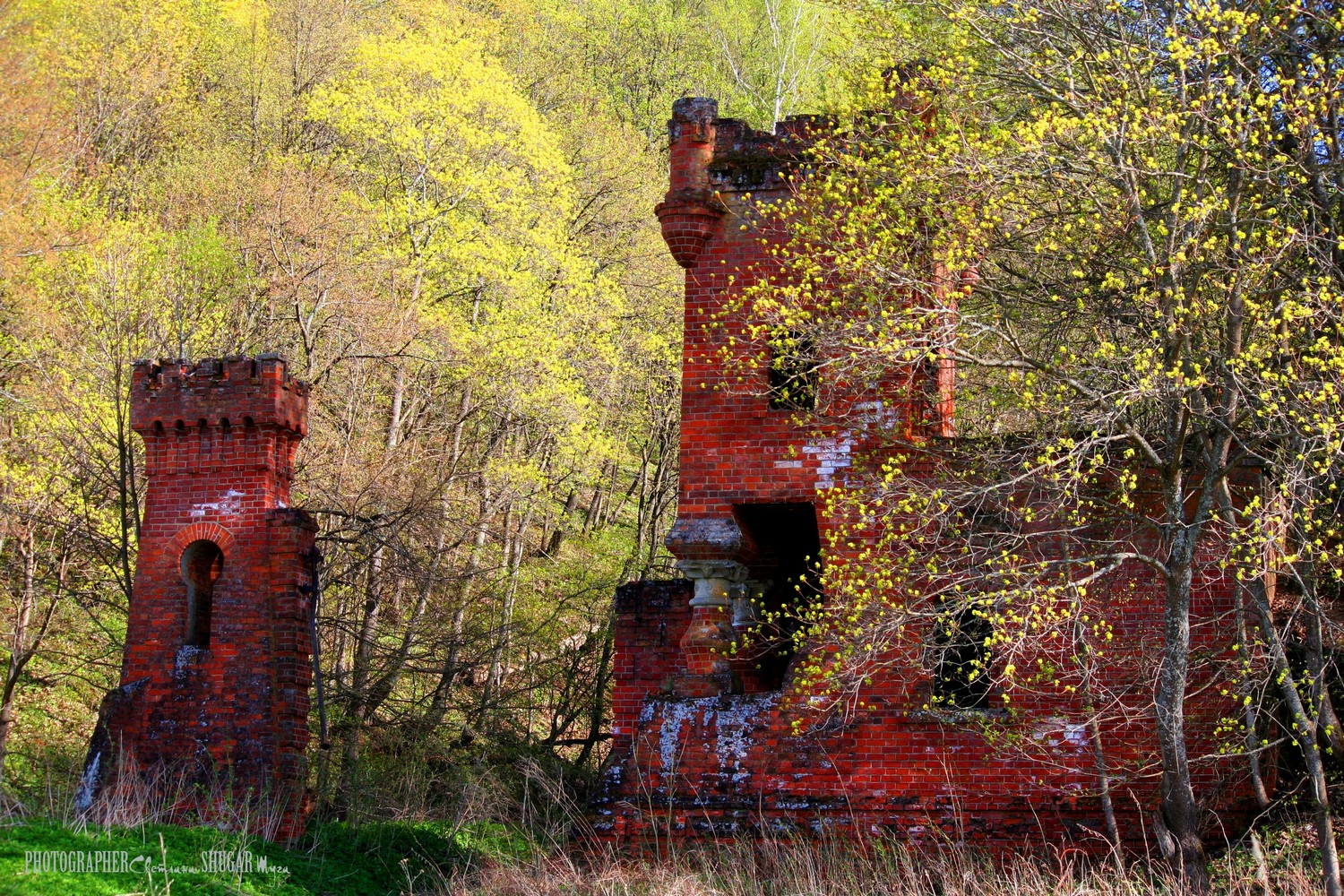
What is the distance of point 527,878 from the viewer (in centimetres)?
1192

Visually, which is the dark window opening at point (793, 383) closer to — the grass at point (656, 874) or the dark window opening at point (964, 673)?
the dark window opening at point (964, 673)

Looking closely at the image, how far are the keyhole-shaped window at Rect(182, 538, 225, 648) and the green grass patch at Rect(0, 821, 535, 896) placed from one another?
7.50 feet

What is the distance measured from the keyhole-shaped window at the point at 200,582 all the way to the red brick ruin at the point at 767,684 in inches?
167

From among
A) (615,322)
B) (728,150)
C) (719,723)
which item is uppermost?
(615,322)

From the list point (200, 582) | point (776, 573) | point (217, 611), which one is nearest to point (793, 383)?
point (776, 573)

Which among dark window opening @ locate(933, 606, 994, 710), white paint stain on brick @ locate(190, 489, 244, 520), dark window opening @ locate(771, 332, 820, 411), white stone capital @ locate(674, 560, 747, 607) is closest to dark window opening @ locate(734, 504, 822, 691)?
white stone capital @ locate(674, 560, 747, 607)

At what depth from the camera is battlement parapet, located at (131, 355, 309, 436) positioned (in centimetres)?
1484

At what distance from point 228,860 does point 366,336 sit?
448 inches

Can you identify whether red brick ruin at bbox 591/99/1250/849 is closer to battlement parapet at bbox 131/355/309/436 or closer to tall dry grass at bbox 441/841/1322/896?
tall dry grass at bbox 441/841/1322/896

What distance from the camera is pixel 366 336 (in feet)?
72.2

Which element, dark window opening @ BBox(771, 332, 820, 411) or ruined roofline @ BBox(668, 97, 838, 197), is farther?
ruined roofline @ BBox(668, 97, 838, 197)

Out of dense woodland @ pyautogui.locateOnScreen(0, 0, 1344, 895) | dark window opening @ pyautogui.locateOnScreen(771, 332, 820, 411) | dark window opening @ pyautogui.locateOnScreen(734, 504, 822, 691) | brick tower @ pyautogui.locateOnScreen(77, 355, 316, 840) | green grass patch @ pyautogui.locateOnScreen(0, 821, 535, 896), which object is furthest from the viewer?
brick tower @ pyautogui.locateOnScreen(77, 355, 316, 840)

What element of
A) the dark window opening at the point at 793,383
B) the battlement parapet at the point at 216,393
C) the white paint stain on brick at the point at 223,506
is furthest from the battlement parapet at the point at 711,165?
the white paint stain on brick at the point at 223,506

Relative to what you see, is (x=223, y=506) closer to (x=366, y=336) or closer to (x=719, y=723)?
(x=719, y=723)
